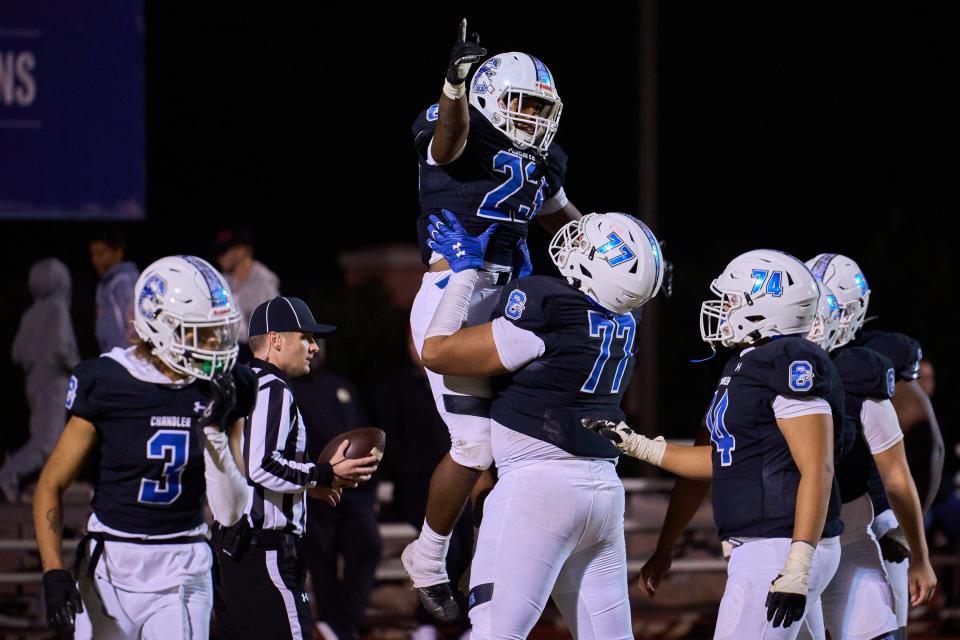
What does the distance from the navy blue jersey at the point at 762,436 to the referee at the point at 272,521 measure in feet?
4.72

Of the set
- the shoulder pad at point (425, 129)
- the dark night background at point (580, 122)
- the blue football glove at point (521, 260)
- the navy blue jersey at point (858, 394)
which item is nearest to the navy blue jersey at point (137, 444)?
the shoulder pad at point (425, 129)

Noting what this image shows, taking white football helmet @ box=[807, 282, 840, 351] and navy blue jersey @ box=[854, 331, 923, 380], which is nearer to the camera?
white football helmet @ box=[807, 282, 840, 351]

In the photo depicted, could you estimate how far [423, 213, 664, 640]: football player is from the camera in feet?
15.5

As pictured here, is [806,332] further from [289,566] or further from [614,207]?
[614,207]

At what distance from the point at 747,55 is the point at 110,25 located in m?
19.5

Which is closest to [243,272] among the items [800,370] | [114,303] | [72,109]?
[114,303]

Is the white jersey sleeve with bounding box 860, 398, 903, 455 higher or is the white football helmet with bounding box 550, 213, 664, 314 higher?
the white football helmet with bounding box 550, 213, 664, 314

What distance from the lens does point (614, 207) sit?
27906 millimetres

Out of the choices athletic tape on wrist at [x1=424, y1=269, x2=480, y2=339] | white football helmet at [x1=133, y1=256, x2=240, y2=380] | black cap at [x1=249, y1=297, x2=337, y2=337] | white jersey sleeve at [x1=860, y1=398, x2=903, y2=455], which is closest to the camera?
white football helmet at [x1=133, y1=256, x2=240, y2=380]

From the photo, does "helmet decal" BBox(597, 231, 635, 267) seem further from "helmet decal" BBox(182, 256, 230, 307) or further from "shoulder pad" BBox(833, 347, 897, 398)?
"helmet decal" BBox(182, 256, 230, 307)

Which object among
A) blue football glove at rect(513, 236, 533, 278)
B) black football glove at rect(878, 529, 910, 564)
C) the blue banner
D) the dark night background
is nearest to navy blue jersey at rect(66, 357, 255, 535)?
blue football glove at rect(513, 236, 533, 278)

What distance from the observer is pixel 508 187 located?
5.31 metres

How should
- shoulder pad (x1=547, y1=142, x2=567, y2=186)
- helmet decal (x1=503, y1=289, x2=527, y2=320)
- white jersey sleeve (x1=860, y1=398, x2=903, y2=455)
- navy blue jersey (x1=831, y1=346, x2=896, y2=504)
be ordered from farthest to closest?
shoulder pad (x1=547, y1=142, x2=567, y2=186) → white jersey sleeve (x1=860, y1=398, x2=903, y2=455) → navy blue jersey (x1=831, y1=346, x2=896, y2=504) → helmet decal (x1=503, y1=289, x2=527, y2=320)

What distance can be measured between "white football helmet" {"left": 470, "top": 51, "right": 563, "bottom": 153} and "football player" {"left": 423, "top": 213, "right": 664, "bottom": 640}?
47cm
